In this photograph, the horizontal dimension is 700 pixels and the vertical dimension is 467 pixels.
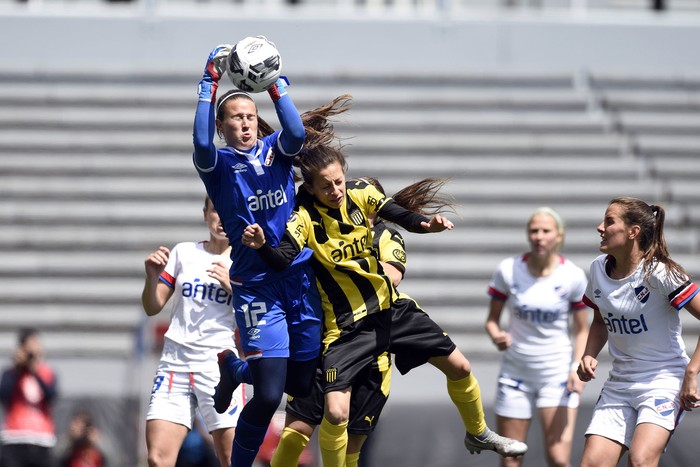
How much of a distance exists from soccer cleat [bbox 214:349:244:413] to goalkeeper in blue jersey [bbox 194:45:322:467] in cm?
23

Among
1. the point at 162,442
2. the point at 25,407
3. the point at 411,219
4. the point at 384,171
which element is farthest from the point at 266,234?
the point at 384,171

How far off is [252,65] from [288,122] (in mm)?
366

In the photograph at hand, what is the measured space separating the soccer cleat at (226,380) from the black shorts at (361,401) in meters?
0.36

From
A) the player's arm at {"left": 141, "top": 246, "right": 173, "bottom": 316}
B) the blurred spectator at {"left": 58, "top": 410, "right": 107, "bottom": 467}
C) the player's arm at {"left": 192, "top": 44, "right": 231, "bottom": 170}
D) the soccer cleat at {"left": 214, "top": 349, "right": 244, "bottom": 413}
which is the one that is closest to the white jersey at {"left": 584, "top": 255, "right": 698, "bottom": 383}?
Answer: the soccer cleat at {"left": 214, "top": 349, "right": 244, "bottom": 413}

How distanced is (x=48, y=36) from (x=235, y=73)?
1063 cm

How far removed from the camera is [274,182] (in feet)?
18.7

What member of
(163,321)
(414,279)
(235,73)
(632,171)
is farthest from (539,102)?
(235,73)

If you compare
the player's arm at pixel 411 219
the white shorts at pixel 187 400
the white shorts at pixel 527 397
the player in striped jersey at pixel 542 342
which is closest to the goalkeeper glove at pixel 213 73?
the player's arm at pixel 411 219

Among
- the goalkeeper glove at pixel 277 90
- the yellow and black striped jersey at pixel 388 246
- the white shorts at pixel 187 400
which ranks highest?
the goalkeeper glove at pixel 277 90

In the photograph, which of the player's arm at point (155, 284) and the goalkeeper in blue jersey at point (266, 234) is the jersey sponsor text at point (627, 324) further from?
the player's arm at point (155, 284)

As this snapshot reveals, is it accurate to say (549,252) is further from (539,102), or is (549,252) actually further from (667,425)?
(539,102)

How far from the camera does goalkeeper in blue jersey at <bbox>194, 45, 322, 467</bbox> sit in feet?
18.4

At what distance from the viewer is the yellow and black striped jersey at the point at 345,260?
5.79 m

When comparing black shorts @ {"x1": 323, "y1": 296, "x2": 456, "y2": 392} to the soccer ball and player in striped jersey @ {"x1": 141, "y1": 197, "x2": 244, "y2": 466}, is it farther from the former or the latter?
the soccer ball
